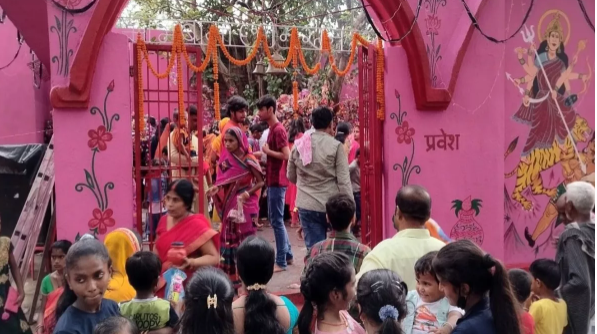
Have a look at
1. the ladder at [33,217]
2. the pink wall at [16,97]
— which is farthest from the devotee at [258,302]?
the pink wall at [16,97]

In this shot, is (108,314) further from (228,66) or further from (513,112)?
(228,66)

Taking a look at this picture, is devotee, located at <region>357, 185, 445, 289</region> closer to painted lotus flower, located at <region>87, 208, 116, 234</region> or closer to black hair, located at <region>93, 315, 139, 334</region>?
black hair, located at <region>93, 315, 139, 334</region>

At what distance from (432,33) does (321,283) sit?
11.5ft

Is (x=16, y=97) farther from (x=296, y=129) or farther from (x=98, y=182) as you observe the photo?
(x=98, y=182)

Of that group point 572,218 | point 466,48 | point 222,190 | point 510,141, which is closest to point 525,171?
point 510,141

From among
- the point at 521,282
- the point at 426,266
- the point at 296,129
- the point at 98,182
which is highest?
the point at 296,129

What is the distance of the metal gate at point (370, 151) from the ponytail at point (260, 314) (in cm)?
308

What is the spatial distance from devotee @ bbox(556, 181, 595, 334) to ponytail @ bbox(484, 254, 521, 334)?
1415 millimetres

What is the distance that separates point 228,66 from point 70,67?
10462 millimetres

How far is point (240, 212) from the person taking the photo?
5465 mm

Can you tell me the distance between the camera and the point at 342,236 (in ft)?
11.7

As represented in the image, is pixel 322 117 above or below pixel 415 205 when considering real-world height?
above

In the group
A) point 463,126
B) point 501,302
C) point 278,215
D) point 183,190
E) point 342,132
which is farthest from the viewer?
point 342,132

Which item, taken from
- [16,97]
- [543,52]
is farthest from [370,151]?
[16,97]
